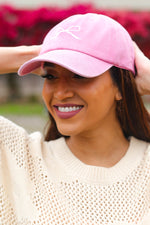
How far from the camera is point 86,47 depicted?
1.91m

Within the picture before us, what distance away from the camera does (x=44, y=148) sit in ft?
7.24

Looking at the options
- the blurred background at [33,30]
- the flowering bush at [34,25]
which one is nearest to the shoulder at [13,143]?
the blurred background at [33,30]

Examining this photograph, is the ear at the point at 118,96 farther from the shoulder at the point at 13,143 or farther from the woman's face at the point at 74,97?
the shoulder at the point at 13,143

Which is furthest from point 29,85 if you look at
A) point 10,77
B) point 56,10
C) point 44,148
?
point 44,148

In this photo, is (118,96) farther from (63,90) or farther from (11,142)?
(11,142)

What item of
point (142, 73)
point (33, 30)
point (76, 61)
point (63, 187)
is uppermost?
point (76, 61)

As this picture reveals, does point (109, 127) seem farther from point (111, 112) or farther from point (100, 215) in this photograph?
point (100, 215)

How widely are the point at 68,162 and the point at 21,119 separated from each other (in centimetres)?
632

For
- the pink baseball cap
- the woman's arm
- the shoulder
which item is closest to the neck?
the shoulder

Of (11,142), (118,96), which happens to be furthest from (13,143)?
(118,96)

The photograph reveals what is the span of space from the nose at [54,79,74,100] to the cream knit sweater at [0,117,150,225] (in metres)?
0.33

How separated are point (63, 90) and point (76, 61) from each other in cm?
16

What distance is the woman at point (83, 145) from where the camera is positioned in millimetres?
1920

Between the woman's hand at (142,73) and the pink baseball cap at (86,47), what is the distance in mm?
112
